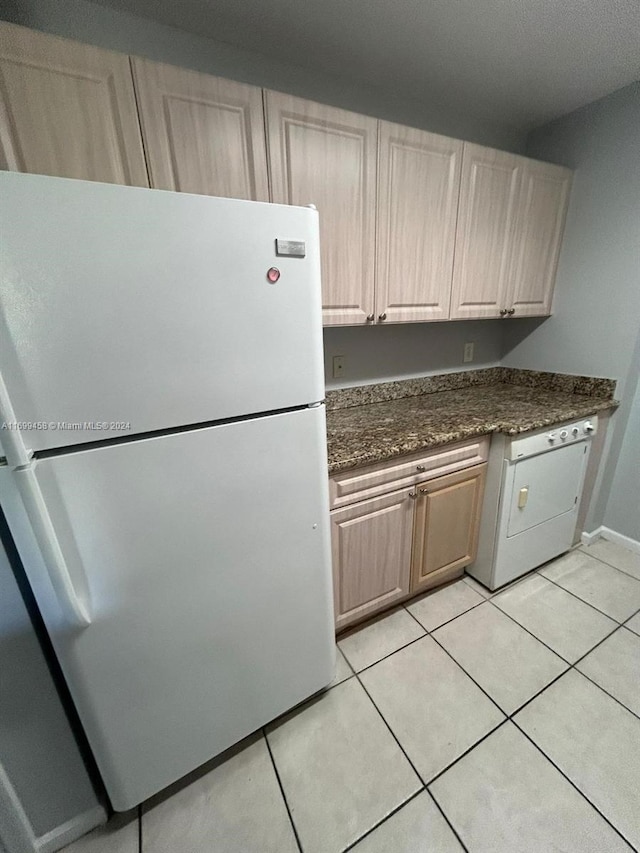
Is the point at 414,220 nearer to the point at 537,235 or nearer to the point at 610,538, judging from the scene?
the point at 537,235

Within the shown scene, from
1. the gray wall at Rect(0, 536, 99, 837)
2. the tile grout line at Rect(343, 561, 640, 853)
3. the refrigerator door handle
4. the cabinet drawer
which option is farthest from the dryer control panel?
the gray wall at Rect(0, 536, 99, 837)

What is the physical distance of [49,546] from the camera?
65 cm

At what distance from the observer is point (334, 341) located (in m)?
1.74

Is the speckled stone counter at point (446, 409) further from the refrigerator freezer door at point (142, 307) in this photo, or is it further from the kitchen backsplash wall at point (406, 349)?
the refrigerator freezer door at point (142, 307)

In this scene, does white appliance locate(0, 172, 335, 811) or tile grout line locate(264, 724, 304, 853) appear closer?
white appliance locate(0, 172, 335, 811)

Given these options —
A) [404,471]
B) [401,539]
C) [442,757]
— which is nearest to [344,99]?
[404,471]

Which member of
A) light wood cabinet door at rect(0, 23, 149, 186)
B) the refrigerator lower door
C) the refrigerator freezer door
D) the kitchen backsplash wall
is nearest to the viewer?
the refrigerator freezer door

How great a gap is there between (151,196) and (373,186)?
1.01 m

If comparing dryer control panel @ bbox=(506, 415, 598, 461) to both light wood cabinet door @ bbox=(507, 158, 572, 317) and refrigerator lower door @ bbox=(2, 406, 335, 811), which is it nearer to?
light wood cabinet door @ bbox=(507, 158, 572, 317)

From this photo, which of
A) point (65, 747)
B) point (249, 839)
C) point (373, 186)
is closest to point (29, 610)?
point (65, 747)

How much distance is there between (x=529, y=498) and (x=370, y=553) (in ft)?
2.87

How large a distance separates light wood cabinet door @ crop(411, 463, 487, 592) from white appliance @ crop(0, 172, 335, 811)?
0.63 metres

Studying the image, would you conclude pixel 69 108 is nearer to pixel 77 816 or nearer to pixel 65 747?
pixel 65 747

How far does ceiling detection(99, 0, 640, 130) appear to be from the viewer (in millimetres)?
1150
